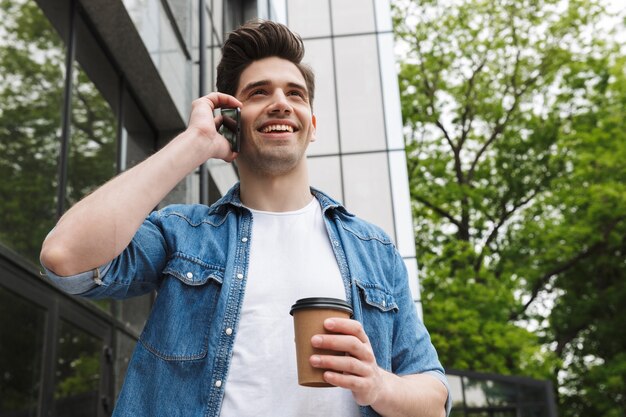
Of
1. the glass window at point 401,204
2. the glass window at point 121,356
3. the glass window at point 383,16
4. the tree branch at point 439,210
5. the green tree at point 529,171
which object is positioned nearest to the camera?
the glass window at point 121,356

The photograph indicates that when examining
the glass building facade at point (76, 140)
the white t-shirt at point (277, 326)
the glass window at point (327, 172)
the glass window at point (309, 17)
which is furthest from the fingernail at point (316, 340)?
the glass window at point (309, 17)

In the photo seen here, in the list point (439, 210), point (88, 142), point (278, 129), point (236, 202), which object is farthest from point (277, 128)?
point (439, 210)

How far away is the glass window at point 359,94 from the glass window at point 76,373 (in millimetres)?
7029

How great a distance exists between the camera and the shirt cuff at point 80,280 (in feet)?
5.12

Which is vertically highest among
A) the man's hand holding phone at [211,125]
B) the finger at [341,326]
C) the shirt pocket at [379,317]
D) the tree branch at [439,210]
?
the tree branch at [439,210]

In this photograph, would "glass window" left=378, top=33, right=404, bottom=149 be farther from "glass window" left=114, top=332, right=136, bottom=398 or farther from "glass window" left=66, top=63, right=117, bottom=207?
"glass window" left=114, top=332, right=136, bottom=398

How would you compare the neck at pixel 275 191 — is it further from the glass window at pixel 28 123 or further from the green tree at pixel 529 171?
the green tree at pixel 529 171

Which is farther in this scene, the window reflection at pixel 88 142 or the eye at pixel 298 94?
the window reflection at pixel 88 142

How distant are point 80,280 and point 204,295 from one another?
1.01 feet

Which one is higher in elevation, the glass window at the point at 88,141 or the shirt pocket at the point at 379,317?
the glass window at the point at 88,141

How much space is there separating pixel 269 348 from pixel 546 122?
16.7m

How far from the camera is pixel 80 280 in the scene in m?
1.59

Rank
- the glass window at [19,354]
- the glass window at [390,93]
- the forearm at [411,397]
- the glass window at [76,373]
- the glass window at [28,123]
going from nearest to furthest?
the forearm at [411,397]
the glass window at [19,354]
the glass window at [28,123]
the glass window at [76,373]
the glass window at [390,93]

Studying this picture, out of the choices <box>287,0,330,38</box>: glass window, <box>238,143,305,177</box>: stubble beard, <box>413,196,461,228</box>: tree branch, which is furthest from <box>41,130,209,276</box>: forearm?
<box>413,196,461,228</box>: tree branch
